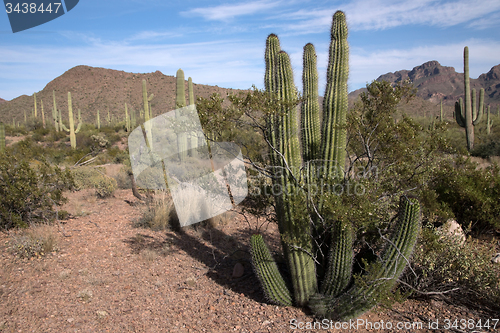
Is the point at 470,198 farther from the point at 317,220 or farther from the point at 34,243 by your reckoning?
the point at 34,243

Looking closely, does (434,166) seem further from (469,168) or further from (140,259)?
(140,259)

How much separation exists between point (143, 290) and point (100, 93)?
57.2m

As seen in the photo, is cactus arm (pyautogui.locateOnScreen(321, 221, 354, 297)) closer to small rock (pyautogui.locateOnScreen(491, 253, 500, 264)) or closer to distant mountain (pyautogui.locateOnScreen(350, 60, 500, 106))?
small rock (pyautogui.locateOnScreen(491, 253, 500, 264))

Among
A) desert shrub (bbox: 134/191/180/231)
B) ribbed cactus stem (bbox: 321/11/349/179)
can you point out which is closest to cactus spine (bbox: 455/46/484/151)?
ribbed cactus stem (bbox: 321/11/349/179)

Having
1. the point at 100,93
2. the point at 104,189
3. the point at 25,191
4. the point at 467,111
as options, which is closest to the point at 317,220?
the point at 25,191

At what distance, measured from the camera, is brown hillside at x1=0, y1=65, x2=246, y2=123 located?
4866cm

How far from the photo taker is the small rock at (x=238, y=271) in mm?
5678

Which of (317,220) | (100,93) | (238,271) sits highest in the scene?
(100,93)

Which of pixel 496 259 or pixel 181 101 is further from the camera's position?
pixel 181 101

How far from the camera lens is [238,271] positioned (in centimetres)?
573

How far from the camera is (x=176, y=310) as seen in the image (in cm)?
453

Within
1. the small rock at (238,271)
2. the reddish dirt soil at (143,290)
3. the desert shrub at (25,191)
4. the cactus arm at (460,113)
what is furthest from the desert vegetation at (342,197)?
the cactus arm at (460,113)

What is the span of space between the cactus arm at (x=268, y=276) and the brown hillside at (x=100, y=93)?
143 feet

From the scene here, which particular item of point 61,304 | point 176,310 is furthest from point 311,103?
point 61,304
